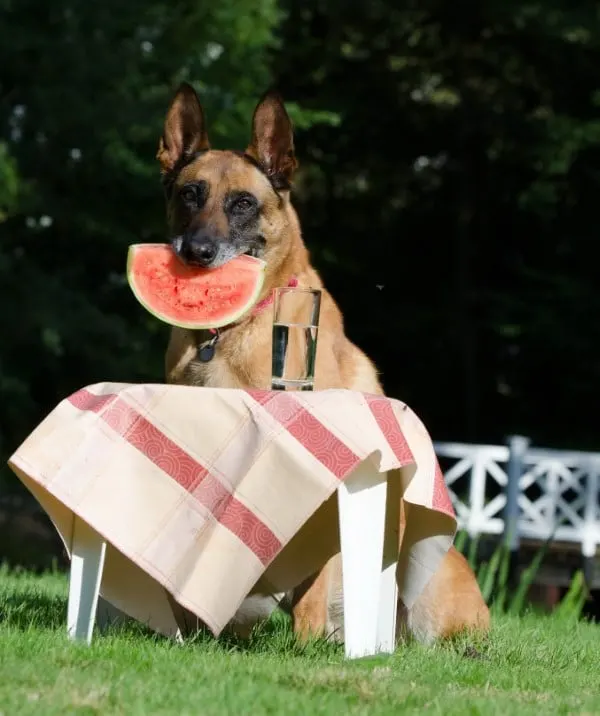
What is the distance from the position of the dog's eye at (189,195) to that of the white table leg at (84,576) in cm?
208

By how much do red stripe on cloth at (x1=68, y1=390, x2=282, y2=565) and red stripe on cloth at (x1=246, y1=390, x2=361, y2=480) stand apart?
0.32 metres

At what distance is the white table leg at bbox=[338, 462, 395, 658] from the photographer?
4.65 metres

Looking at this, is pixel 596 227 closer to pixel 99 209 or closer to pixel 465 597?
pixel 99 209

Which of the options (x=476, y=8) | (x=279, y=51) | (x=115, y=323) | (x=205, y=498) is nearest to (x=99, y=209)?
(x=115, y=323)

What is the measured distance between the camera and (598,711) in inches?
165

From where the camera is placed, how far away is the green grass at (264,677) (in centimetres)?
381

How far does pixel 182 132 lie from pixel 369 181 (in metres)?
19.9

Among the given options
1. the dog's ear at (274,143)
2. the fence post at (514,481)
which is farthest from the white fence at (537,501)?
the dog's ear at (274,143)

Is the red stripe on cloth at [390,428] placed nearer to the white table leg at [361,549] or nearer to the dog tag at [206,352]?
the white table leg at [361,549]

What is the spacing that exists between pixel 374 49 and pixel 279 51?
313 cm

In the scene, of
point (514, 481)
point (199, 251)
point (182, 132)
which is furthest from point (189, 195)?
point (514, 481)

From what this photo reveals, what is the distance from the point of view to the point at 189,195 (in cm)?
631

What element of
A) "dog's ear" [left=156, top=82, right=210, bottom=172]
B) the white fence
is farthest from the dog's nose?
the white fence

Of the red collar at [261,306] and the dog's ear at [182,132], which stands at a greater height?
the dog's ear at [182,132]
